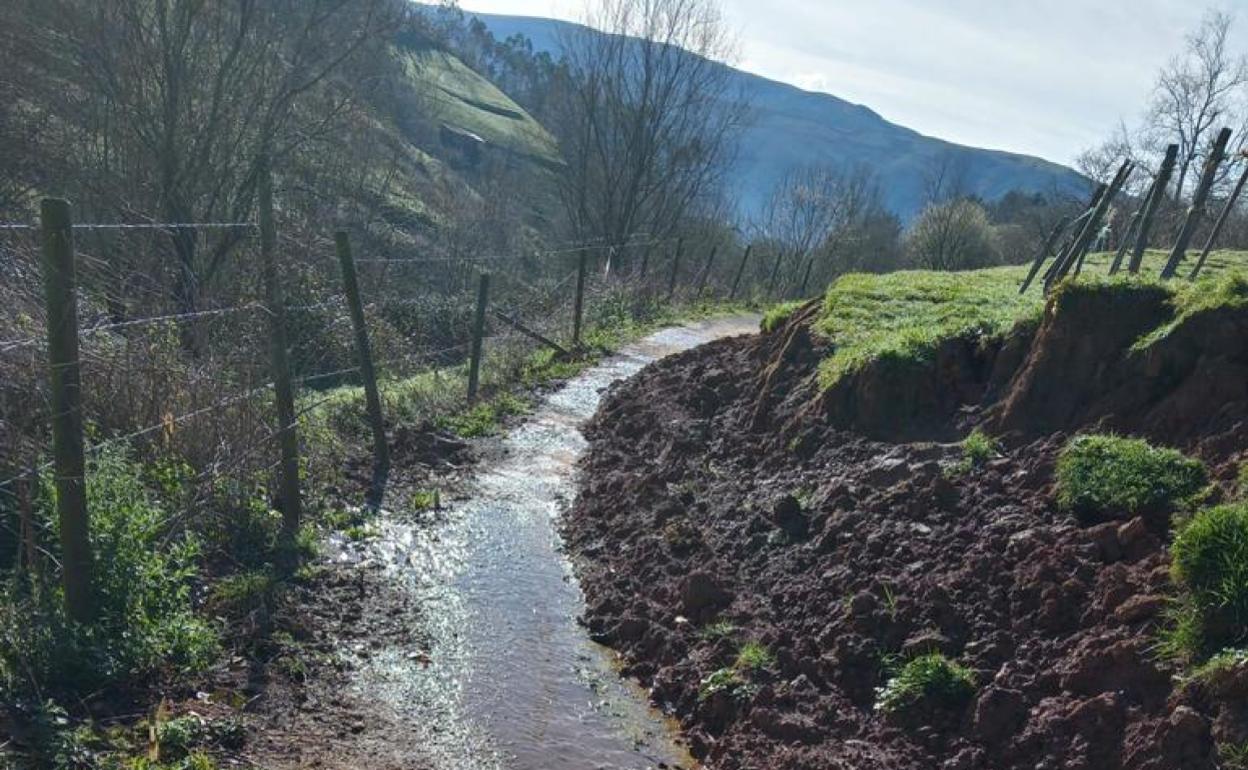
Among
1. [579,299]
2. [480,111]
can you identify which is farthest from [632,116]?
[480,111]

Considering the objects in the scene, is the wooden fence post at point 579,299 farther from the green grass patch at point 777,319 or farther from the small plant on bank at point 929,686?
the small plant on bank at point 929,686

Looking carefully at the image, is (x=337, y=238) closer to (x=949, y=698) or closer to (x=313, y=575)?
(x=313, y=575)

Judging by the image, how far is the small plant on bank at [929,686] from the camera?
204 inches

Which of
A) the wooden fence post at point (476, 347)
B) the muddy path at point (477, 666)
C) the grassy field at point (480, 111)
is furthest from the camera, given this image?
the grassy field at point (480, 111)

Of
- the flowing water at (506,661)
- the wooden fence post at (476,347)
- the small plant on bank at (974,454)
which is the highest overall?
the small plant on bank at (974,454)

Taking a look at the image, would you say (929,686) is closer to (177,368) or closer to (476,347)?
(177,368)

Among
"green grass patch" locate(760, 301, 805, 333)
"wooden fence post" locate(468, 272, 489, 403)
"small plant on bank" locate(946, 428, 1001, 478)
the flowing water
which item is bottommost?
the flowing water

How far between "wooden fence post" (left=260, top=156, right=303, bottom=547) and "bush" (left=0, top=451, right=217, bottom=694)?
1.45 m

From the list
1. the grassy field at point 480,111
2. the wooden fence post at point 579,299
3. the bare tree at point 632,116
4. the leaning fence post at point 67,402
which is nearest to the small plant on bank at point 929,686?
the leaning fence post at point 67,402

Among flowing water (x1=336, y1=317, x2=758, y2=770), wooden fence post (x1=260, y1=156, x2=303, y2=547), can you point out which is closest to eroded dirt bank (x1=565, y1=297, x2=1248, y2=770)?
flowing water (x1=336, y1=317, x2=758, y2=770)

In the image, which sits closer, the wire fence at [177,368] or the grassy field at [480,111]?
the wire fence at [177,368]

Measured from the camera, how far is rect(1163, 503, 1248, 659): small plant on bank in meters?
4.47

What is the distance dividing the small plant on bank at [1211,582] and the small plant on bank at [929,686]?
100cm

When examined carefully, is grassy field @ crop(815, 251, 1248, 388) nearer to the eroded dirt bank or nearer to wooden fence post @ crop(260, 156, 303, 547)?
the eroded dirt bank
